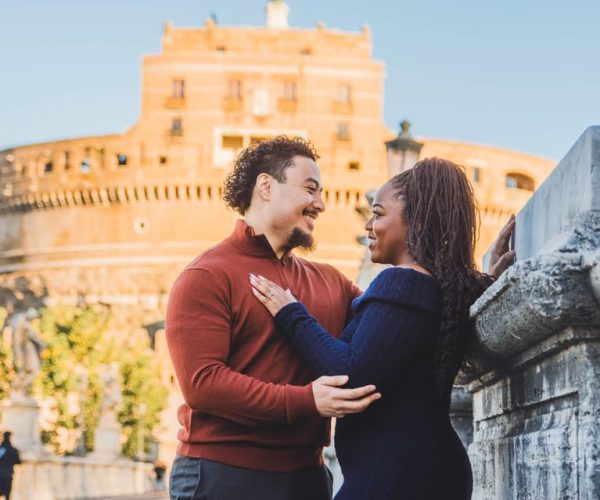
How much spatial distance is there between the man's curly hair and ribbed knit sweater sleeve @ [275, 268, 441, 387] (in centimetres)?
48

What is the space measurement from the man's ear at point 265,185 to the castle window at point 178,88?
131 feet

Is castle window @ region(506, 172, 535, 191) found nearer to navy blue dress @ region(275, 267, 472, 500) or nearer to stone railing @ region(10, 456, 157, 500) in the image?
stone railing @ region(10, 456, 157, 500)

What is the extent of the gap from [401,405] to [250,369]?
0.38 m

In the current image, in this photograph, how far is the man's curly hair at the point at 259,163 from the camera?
7.24 feet

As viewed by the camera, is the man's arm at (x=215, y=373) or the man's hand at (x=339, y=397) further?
the man's arm at (x=215, y=373)

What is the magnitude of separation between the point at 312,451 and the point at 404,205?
52 centimetres

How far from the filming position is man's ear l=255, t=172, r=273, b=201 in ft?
7.22

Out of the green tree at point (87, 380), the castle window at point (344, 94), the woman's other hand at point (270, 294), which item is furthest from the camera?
the castle window at point (344, 94)

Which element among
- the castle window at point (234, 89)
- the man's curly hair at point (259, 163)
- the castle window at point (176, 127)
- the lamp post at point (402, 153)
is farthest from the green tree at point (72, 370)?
the man's curly hair at point (259, 163)

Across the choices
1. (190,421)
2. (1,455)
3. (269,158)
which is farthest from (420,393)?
(1,455)

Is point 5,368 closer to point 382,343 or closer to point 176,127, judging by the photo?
point 176,127

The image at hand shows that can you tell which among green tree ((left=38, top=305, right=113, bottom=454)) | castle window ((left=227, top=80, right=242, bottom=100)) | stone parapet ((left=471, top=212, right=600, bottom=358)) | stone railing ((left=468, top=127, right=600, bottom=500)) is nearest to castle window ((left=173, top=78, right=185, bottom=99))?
castle window ((left=227, top=80, right=242, bottom=100))

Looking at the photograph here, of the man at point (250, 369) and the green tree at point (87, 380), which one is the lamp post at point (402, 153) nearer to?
the man at point (250, 369)

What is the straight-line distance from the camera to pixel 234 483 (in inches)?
79.0
